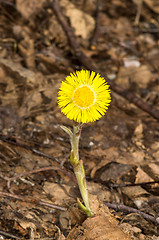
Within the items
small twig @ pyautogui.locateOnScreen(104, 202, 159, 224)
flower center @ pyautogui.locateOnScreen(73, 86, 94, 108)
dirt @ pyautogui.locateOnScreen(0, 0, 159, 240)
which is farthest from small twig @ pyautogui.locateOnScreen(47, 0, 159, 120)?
flower center @ pyautogui.locateOnScreen(73, 86, 94, 108)

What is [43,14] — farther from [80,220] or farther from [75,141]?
[80,220]

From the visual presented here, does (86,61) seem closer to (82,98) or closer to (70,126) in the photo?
(70,126)

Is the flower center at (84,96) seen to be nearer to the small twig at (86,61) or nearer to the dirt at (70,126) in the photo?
Answer: the dirt at (70,126)

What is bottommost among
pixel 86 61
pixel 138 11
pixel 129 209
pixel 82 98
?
pixel 129 209

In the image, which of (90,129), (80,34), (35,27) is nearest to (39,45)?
(35,27)

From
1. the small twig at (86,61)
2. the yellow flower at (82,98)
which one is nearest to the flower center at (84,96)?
the yellow flower at (82,98)

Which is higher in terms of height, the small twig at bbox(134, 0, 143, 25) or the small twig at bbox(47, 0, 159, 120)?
the small twig at bbox(134, 0, 143, 25)

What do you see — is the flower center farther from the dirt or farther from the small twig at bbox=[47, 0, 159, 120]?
the small twig at bbox=[47, 0, 159, 120]

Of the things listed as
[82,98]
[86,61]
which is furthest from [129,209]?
[86,61]
